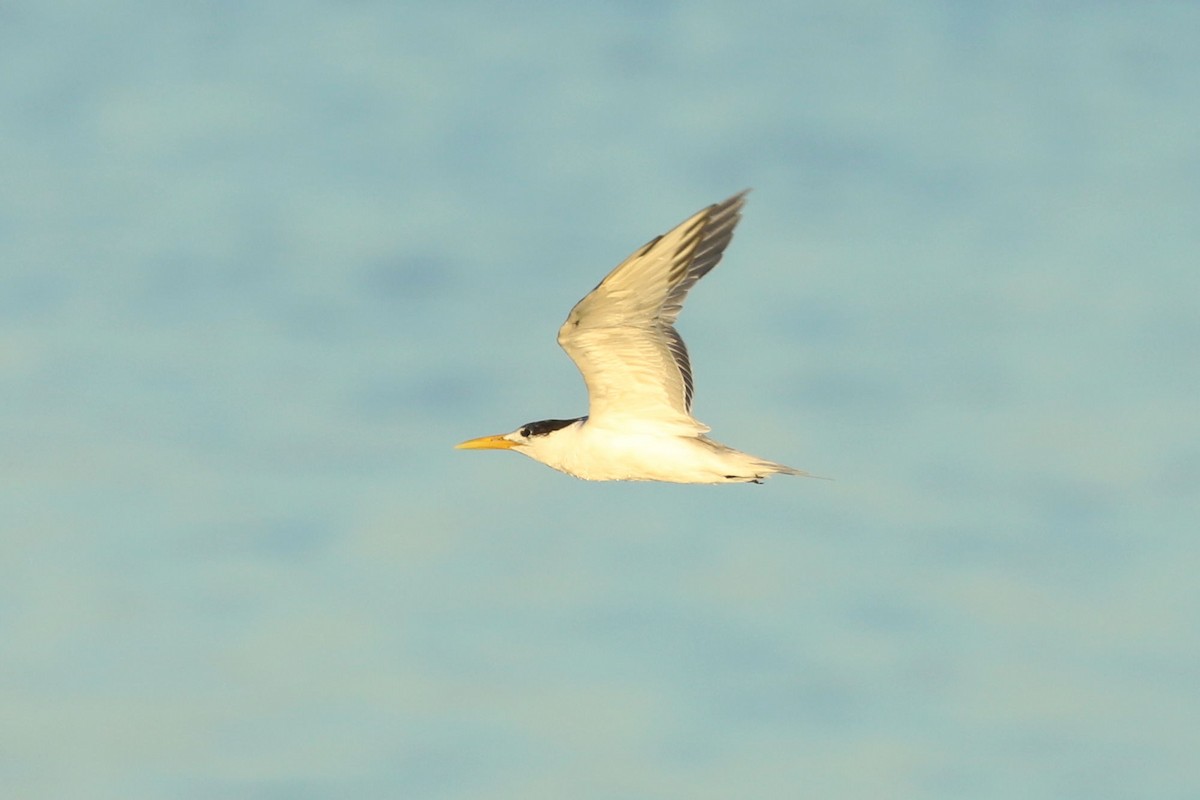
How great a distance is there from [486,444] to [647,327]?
5.48 m

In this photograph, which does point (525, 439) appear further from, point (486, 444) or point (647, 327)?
point (647, 327)

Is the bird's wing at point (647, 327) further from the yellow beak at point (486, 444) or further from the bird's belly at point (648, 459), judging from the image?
the yellow beak at point (486, 444)

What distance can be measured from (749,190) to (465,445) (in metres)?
8.53

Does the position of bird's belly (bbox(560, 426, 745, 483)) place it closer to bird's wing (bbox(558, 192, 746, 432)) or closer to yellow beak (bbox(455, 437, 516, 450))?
bird's wing (bbox(558, 192, 746, 432))

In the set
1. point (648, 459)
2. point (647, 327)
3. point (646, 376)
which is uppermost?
point (647, 327)

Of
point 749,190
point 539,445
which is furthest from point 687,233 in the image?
point 539,445

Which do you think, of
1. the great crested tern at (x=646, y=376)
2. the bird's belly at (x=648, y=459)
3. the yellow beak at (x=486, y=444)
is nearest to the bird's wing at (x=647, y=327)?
the great crested tern at (x=646, y=376)

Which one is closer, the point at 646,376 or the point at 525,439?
the point at 646,376

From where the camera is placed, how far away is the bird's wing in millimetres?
29438

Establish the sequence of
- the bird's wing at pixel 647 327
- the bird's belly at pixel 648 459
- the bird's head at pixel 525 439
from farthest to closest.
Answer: the bird's head at pixel 525 439, the bird's belly at pixel 648 459, the bird's wing at pixel 647 327

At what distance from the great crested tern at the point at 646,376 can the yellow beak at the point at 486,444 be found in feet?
3.87

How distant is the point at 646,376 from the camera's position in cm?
3141

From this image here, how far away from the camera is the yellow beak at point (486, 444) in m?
34.4

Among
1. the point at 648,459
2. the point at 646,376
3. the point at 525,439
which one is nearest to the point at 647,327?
the point at 646,376
